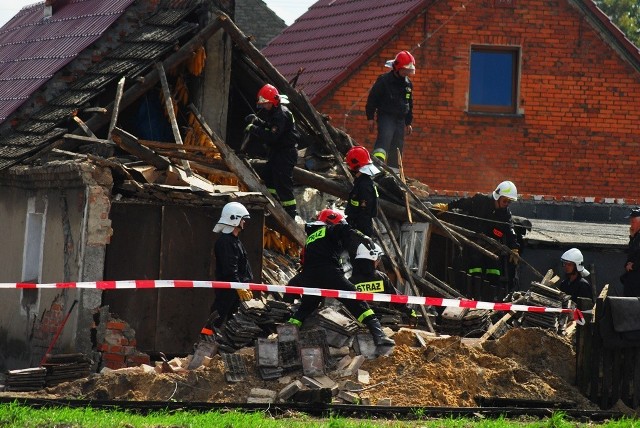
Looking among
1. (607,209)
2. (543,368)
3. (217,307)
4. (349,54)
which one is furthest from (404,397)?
(349,54)

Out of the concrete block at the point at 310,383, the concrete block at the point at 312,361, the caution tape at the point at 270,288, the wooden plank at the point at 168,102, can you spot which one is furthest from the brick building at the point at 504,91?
the concrete block at the point at 310,383

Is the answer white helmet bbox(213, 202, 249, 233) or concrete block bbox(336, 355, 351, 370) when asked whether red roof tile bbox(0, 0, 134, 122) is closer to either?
white helmet bbox(213, 202, 249, 233)

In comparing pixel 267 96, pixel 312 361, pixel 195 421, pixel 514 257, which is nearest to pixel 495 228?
pixel 514 257

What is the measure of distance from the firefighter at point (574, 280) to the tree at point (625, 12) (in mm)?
27717

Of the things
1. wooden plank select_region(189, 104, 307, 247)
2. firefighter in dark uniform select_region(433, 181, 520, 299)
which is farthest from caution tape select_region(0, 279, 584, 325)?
firefighter in dark uniform select_region(433, 181, 520, 299)

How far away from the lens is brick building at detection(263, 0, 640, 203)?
29.6 metres

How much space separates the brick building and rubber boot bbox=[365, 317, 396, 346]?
13.3 metres

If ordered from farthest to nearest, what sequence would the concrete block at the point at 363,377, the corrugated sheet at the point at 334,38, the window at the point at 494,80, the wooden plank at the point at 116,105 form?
the window at the point at 494,80 → the corrugated sheet at the point at 334,38 → the wooden plank at the point at 116,105 → the concrete block at the point at 363,377

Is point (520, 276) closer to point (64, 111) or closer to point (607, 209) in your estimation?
point (607, 209)

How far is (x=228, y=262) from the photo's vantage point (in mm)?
17203

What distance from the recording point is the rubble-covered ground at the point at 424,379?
1534 cm

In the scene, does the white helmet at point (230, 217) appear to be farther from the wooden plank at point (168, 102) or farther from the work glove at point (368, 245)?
the wooden plank at point (168, 102)

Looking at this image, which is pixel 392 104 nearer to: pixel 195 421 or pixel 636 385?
pixel 636 385

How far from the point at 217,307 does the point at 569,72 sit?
15.1m
